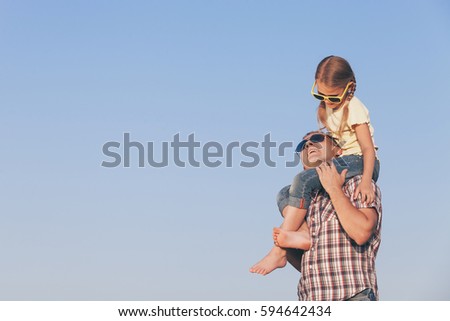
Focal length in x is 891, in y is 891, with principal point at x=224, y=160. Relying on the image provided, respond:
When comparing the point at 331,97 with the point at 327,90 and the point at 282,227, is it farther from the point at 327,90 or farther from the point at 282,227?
the point at 282,227

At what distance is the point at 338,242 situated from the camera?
23.9 ft

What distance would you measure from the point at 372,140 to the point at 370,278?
122 centimetres

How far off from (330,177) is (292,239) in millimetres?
650

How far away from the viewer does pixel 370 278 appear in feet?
23.5

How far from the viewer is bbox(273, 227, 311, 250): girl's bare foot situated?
7.57 m

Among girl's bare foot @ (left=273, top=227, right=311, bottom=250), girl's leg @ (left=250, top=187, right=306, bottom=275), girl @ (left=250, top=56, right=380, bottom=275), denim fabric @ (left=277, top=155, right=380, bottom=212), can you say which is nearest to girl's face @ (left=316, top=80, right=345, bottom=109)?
girl @ (left=250, top=56, right=380, bottom=275)

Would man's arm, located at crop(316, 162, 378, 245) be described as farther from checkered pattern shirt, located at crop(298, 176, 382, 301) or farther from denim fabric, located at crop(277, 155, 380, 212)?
denim fabric, located at crop(277, 155, 380, 212)

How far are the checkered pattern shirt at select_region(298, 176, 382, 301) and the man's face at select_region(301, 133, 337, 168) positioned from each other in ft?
1.25

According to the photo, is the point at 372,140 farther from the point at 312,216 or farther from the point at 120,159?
the point at 120,159

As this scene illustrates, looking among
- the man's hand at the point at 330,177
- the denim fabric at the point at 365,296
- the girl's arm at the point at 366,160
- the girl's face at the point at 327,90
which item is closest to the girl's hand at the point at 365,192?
the girl's arm at the point at 366,160

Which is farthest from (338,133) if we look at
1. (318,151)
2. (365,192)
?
(365,192)
